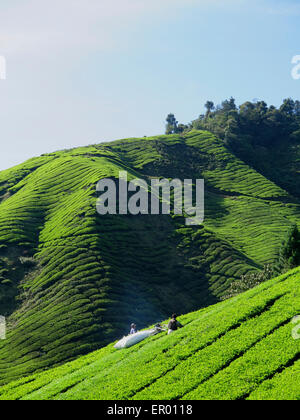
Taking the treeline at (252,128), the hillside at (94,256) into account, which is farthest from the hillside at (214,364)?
the treeline at (252,128)

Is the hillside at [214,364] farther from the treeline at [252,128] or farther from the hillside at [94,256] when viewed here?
the treeline at [252,128]

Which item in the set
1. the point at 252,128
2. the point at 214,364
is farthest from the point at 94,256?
the point at 252,128

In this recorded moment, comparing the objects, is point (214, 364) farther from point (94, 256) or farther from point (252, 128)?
point (252, 128)

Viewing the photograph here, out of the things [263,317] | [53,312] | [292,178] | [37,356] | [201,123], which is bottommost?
[37,356]

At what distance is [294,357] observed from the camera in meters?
17.9

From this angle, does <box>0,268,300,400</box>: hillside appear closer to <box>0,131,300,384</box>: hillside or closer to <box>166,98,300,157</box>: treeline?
<box>0,131,300,384</box>: hillside

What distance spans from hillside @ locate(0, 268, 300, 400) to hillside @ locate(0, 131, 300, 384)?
67.5ft

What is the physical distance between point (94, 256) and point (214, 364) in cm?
4436

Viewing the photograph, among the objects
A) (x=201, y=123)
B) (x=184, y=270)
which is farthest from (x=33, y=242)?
(x=201, y=123)

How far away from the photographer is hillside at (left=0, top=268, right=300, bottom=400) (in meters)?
17.0

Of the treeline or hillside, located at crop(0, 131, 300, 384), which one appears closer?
hillside, located at crop(0, 131, 300, 384)

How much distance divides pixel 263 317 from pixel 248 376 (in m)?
5.61

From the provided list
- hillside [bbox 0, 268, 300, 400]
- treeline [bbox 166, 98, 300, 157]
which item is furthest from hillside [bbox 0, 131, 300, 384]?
treeline [bbox 166, 98, 300, 157]
